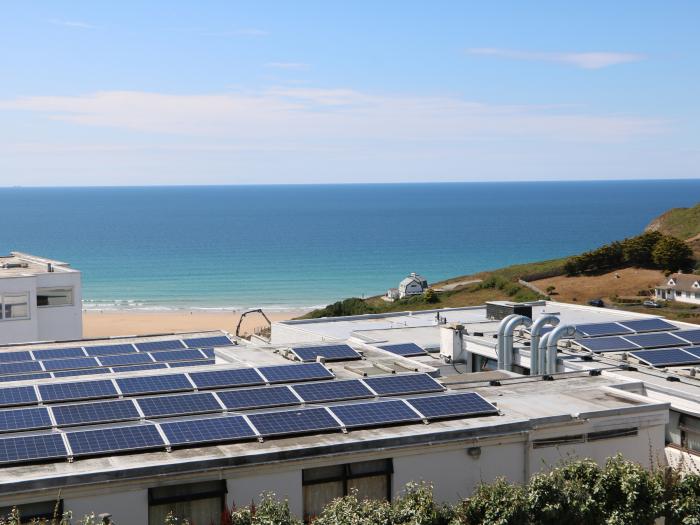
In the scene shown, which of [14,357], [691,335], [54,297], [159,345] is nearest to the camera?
[14,357]

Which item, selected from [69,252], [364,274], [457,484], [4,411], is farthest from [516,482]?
[69,252]

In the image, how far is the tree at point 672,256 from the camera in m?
95.8

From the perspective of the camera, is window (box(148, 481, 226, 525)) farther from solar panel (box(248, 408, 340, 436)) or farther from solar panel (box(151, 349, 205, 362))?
solar panel (box(151, 349, 205, 362))

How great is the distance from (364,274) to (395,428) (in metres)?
140

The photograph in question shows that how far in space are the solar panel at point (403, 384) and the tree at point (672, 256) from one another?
79.6 meters

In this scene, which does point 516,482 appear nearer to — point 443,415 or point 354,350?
point 443,415

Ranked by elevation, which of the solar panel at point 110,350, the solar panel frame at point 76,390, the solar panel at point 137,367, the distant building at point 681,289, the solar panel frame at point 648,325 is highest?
the solar panel frame at point 76,390

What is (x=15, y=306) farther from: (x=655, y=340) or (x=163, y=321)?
(x=163, y=321)

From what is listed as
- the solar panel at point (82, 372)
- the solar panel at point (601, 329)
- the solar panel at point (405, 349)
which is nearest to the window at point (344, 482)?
the solar panel at point (82, 372)

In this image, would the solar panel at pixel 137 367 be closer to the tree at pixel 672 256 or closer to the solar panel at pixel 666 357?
the solar panel at pixel 666 357

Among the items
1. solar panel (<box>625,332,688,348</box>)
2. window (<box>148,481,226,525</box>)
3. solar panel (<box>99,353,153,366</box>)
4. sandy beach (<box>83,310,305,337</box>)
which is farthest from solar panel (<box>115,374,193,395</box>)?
sandy beach (<box>83,310,305,337</box>)

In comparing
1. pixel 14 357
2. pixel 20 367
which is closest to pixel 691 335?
pixel 20 367

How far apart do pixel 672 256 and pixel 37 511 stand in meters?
90.3

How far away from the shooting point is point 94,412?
1967 cm
